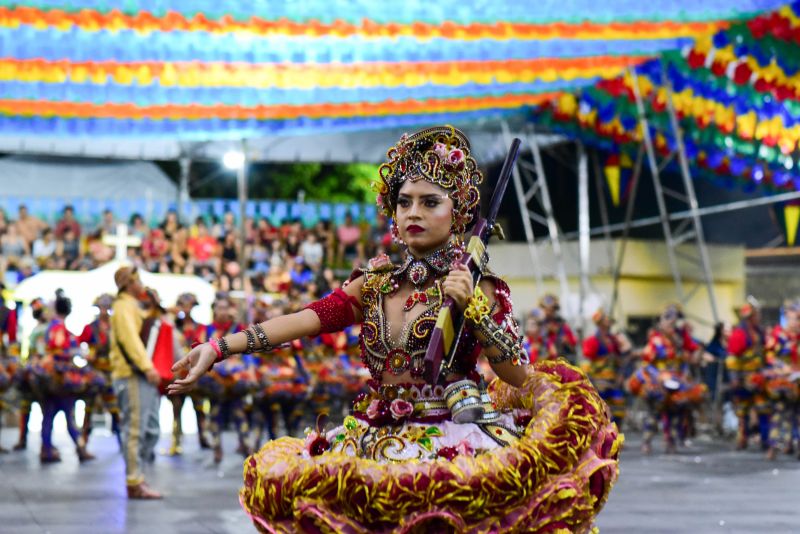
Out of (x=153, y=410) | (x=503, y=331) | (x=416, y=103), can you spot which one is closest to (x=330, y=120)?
(x=416, y=103)

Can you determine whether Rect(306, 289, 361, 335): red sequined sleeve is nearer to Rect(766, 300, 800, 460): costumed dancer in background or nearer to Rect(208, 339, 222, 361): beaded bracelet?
Rect(208, 339, 222, 361): beaded bracelet

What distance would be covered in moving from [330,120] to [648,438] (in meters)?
6.67

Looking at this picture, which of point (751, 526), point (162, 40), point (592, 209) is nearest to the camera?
point (751, 526)

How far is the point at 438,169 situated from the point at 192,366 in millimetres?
1139

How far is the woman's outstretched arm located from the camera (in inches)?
168

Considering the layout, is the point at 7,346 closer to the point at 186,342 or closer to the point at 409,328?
the point at 186,342

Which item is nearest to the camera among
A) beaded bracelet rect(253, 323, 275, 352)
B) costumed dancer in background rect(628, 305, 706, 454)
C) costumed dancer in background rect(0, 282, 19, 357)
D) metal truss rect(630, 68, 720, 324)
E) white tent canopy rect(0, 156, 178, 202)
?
beaded bracelet rect(253, 323, 275, 352)

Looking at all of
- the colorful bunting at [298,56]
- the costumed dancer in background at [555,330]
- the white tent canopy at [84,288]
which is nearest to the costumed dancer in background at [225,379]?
the colorful bunting at [298,56]

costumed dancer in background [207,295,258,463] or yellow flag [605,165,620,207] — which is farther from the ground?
yellow flag [605,165,620,207]

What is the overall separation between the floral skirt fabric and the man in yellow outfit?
20.1 ft

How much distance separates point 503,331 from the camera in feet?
14.2

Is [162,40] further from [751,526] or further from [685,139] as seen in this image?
[685,139]

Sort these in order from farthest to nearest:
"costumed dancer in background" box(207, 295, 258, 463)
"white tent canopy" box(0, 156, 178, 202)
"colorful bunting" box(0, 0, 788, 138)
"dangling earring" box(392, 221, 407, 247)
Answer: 1. "white tent canopy" box(0, 156, 178, 202)
2. "costumed dancer in background" box(207, 295, 258, 463)
3. "colorful bunting" box(0, 0, 788, 138)
4. "dangling earring" box(392, 221, 407, 247)

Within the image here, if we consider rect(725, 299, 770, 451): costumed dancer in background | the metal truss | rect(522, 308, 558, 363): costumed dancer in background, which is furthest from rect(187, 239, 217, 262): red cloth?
rect(725, 299, 770, 451): costumed dancer in background
